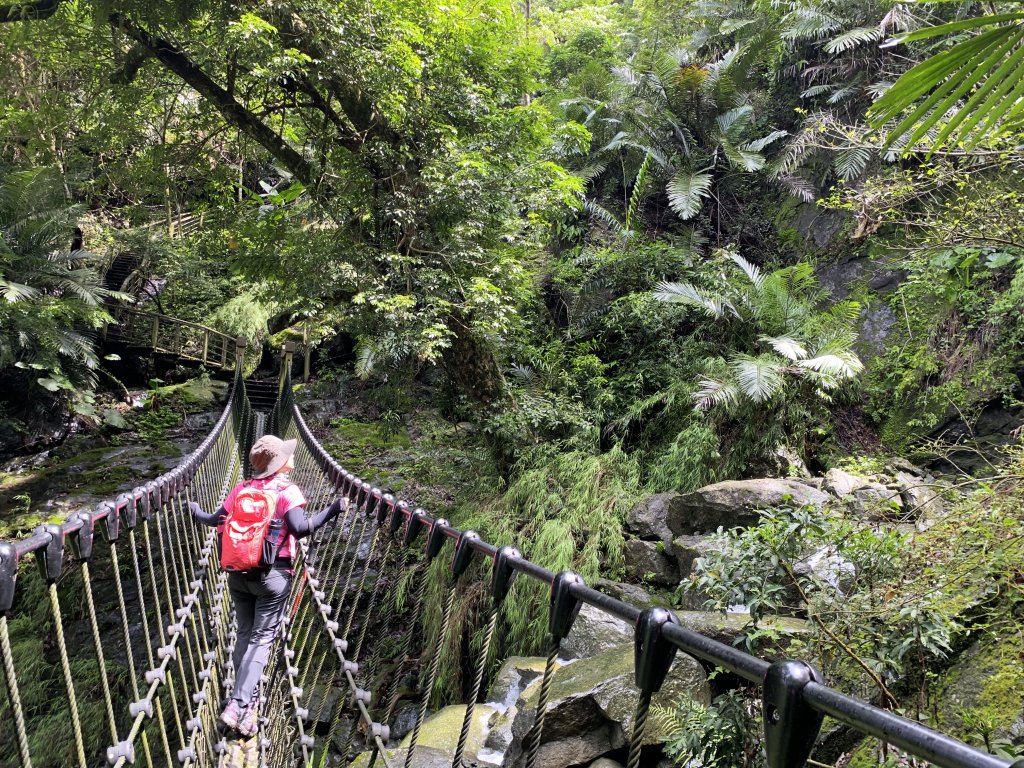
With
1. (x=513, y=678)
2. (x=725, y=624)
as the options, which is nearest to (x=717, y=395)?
(x=725, y=624)

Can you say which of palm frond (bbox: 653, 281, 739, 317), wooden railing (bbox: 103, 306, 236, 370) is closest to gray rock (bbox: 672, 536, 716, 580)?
palm frond (bbox: 653, 281, 739, 317)

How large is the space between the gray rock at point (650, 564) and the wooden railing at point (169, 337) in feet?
26.4

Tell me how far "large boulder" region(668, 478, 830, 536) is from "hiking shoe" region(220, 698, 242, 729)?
271cm

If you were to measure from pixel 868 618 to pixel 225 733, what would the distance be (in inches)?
91.8

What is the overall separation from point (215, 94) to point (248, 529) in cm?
432

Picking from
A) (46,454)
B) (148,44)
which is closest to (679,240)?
(148,44)

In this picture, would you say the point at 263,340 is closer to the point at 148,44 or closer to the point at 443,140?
the point at 148,44

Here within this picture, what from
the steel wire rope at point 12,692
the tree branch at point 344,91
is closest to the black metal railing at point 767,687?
the steel wire rope at point 12,692

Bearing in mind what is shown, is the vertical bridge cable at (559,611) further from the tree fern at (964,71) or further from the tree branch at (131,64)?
the tree branch at (131,64)

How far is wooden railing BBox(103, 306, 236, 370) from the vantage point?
10.1 meters

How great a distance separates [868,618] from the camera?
1.86 meters

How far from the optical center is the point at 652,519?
4.35 m

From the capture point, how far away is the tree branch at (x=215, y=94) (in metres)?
4.94

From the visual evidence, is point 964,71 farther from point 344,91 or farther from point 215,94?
point 215,94
